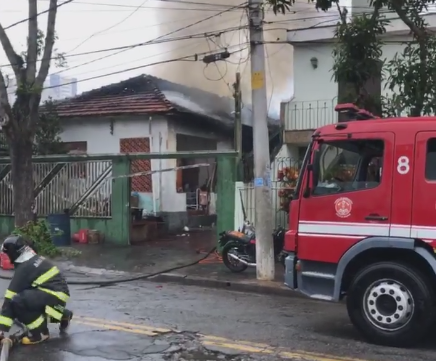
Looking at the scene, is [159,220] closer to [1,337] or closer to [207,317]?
[207,317]

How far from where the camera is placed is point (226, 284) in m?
11.0

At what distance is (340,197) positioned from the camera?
A: 7.18 m

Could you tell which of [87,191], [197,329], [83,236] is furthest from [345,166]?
[87,191]

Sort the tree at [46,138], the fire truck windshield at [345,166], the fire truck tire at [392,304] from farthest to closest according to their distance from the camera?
the tree at [46,138], the fire truck windshield at [345,166], the fire truck tire at [392,304]

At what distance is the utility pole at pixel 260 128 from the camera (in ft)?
35.7

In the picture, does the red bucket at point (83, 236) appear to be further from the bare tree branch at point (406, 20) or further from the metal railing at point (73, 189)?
the bare tree branch at point (406, 20)

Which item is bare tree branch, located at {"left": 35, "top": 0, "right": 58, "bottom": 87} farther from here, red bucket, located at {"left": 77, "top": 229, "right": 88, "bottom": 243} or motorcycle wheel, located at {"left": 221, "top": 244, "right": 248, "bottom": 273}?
motorcycle wheel, located at {"left": 221, "top": 244, "right": 248, "bottom": 273}

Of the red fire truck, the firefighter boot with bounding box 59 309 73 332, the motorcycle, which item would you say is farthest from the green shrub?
the red fire truck

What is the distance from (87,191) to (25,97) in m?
3.04

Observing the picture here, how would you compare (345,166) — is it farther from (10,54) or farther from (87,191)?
(87,191)

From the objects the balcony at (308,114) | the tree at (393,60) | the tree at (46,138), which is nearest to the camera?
the tree at (393,60)

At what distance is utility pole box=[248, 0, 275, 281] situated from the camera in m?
10.9

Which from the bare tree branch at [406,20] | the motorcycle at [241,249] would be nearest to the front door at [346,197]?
the bare tree branch at [406,20]

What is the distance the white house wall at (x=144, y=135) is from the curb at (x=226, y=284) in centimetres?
808
